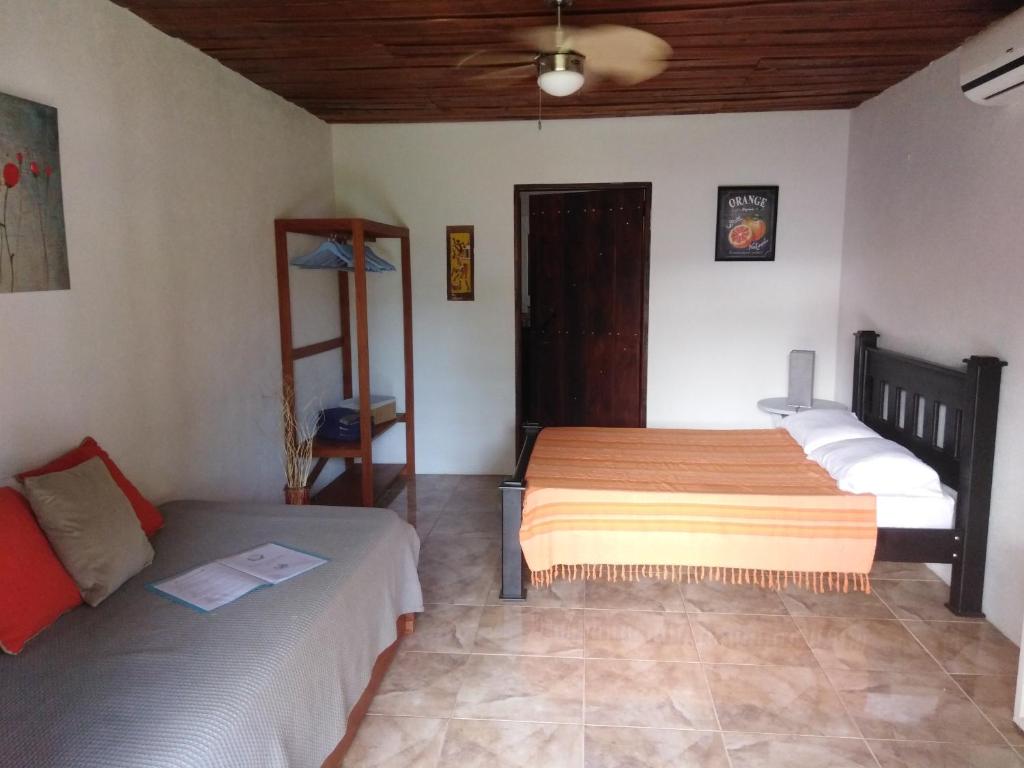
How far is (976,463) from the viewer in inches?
105

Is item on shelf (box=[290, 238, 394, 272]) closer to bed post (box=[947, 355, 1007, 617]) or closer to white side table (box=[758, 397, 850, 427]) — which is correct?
white side table (box=[758, 397, 850, 427])

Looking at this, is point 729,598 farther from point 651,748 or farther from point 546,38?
point 546,38

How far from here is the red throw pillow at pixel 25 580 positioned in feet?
5.50

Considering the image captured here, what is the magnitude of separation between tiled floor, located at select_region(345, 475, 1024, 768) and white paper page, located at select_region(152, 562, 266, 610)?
59 centimetres

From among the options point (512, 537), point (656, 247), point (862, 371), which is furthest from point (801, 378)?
point (512, 537)

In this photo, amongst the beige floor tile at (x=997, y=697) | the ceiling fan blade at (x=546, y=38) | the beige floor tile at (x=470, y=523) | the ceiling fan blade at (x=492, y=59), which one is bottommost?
the beige floor tile at (x=997, y=697)

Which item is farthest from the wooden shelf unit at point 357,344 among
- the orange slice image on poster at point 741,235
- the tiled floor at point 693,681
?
the orange slice image on poster at point 741,235

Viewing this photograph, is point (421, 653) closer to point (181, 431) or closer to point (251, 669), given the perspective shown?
point (251, 669)

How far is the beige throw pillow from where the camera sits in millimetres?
1870

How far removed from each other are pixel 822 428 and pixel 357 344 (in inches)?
97.3

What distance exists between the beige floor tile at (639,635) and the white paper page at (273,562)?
1.10 meters

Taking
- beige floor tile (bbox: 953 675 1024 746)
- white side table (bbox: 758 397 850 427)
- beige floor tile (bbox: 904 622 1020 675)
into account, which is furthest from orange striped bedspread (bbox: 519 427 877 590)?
white side table (bbox: 758 397 850 427)

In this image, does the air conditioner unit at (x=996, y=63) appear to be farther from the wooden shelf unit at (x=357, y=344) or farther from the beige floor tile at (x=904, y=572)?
the wooden shelf unit at (x=357, y=344)

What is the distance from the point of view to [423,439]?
4.85 m
